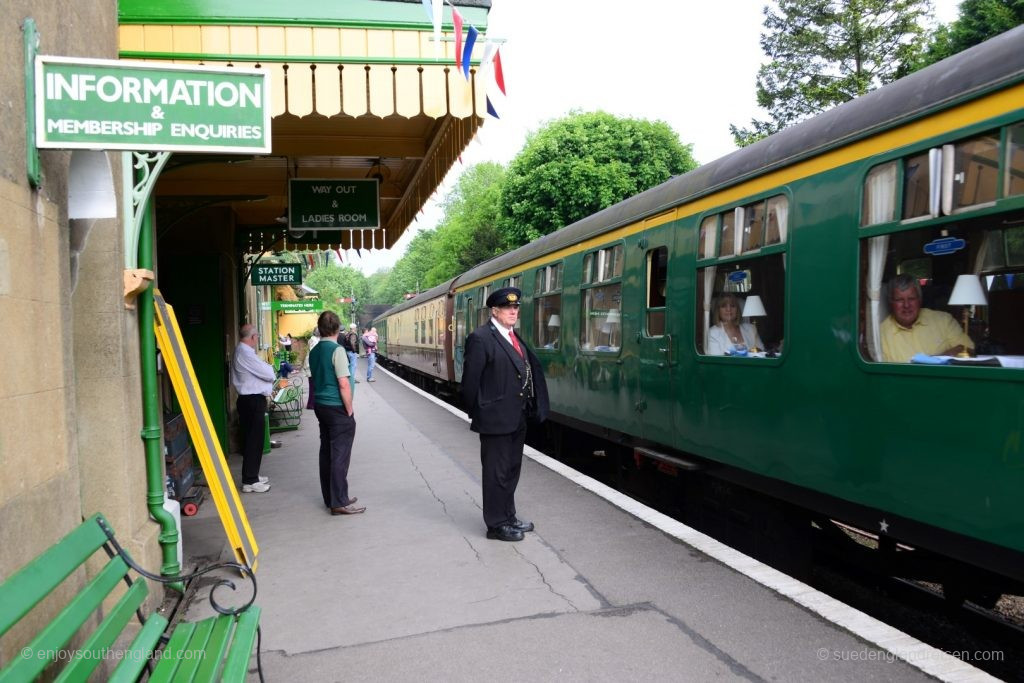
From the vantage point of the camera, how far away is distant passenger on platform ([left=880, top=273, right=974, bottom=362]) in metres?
3.73

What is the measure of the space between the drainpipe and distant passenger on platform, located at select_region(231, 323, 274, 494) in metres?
3.10

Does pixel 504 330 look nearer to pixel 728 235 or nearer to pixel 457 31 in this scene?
pixel 728 235

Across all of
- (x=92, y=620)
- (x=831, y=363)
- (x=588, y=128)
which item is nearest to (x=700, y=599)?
(x=831, y=363)

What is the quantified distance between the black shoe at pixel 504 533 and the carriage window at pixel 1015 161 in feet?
12.3

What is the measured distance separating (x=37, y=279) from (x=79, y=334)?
0.90 meters

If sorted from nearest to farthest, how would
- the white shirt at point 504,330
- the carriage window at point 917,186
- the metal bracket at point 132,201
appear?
1. the carriage window at point 917,186
2. the metal bracket at point 132,201
3. the white shirt at point 504,330

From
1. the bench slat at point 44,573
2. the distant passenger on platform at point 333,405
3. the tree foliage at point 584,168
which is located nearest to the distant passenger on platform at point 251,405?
the distant passenger on platform at point 333,405

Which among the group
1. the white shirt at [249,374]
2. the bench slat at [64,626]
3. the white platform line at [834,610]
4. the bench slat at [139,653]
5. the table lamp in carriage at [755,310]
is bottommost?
the white platform line at [834,610]

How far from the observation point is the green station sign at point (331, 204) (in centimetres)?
893

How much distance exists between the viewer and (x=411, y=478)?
8.39 meters

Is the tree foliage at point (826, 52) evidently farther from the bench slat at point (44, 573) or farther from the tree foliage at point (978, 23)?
the bench slat at point (44, 573)

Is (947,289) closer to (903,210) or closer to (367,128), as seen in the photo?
(903,210)

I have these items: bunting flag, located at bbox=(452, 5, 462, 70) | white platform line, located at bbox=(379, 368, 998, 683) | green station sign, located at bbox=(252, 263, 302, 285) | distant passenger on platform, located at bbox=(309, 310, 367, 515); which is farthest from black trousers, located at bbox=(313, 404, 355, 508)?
green station sign, located at bbox=(252, 263, 302, 285)

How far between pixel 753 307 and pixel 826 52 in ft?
94.0
